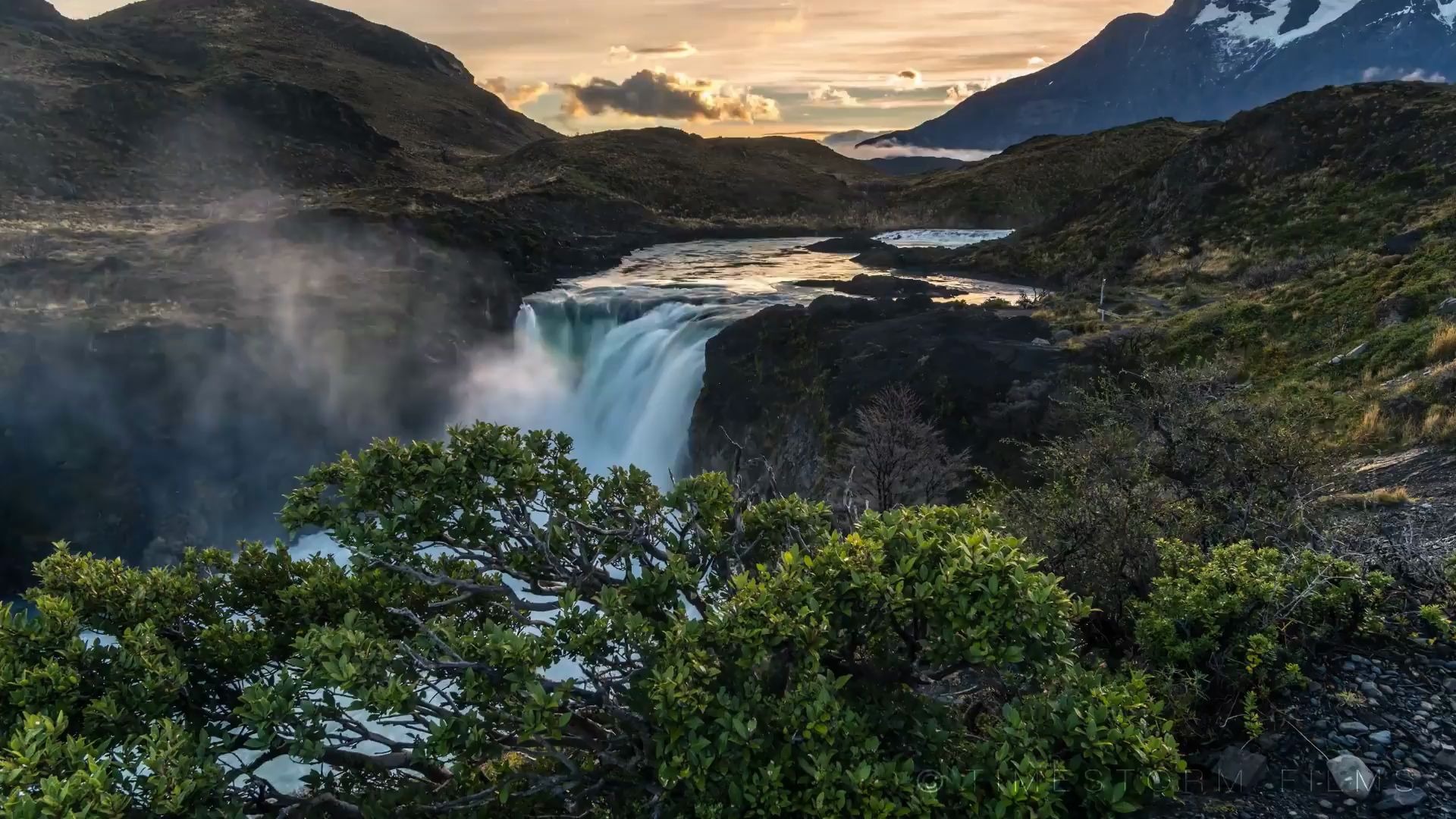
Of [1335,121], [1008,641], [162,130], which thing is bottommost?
[1008,641]

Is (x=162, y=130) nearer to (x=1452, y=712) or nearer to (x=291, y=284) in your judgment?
(x=291, y=284)

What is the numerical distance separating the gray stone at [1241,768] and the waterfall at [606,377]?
70.8ft

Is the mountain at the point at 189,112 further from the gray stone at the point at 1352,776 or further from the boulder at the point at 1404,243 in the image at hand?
the boulder at the point at 1404,243

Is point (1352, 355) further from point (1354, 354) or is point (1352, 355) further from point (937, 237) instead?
point (937, 237)

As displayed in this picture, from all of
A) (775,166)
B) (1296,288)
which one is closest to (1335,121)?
(1296,288)

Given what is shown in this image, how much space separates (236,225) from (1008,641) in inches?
1836

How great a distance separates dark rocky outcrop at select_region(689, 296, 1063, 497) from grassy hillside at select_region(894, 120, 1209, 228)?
53.3m

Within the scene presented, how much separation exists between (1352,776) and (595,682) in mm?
5314

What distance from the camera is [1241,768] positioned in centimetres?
581

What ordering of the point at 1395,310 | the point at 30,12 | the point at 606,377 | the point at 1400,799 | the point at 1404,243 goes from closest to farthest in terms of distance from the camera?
the point at 1400,799
the point at 1395,310
the point at 1404,243
the point at 606,377
the point at 30,12

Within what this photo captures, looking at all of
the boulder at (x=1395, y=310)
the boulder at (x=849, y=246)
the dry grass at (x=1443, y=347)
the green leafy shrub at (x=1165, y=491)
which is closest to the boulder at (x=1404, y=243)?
the boulder at (x=1395, y=310)

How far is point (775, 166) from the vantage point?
119 metres

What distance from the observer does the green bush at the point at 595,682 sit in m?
4.76

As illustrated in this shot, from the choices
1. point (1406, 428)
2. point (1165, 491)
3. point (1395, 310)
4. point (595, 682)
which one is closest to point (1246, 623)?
point (1165, 491)
